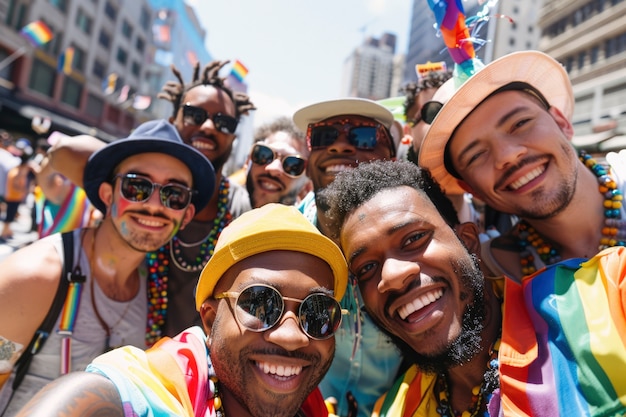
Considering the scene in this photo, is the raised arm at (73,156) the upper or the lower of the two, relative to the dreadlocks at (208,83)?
lower

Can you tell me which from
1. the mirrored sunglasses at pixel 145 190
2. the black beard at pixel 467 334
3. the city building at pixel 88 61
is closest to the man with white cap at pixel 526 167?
the black beard at pixel 467 334

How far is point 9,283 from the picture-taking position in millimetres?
2166

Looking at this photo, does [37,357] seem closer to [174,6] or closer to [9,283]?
[9,283]

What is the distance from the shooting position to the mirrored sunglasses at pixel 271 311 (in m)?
1.77

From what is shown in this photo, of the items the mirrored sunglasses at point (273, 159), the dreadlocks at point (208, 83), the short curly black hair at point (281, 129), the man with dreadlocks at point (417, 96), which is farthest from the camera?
the short curly black hair at point (281, 129)

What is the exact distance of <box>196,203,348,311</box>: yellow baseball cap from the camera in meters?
1.89

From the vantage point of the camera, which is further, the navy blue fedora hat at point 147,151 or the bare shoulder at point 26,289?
the navy blue fedora hat at point 147,151

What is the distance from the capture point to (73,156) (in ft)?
10.3

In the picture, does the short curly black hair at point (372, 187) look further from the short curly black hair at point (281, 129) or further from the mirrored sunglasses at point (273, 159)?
the short curly black hair at point (281, 129)

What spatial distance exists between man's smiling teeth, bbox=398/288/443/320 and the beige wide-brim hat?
37.3 inches

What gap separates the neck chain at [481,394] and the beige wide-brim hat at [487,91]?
1.15 m

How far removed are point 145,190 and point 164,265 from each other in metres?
0.77

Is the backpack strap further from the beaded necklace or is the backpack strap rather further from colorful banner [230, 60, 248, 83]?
colorful banner [230, 60, 248, 83]

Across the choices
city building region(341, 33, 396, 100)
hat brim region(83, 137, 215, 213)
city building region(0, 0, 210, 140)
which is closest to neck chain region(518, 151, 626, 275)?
hat brim region(83, 137, 215, 213)
